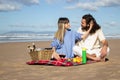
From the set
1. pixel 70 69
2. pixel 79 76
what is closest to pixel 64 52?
pixel 70 69

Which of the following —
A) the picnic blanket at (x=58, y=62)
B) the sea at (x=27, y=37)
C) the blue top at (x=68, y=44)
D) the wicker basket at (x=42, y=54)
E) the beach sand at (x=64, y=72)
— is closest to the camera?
the beach sand at (x=64, y=72)

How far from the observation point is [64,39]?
10078mm

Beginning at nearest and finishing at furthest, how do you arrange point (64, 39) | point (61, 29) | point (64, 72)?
point (64, 72), point (61, 29), point (64, 39)

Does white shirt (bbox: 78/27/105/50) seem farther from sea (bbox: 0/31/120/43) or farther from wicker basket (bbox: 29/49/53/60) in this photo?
sea (bbox: 0/31/120/43)

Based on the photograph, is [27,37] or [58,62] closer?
[58,62]

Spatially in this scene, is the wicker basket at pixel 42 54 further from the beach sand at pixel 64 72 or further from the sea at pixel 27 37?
the sea at pixel 27 37

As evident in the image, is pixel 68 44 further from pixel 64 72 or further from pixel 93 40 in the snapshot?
pixel 64 72

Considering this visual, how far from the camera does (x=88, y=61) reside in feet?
32.4

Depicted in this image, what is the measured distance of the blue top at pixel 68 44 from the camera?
9.98 metres

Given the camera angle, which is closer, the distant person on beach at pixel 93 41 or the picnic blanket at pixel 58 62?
the picnic blanket at pixel 58 62

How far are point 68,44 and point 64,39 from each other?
0.19m

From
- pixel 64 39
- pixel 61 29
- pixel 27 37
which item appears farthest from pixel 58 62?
pixel 27 37

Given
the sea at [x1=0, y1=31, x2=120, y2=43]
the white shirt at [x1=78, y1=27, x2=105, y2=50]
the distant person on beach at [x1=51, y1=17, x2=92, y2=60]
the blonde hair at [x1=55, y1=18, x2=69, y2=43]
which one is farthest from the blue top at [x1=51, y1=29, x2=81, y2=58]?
the sea at [x1=0, y1=31, x2=120, y2=43]

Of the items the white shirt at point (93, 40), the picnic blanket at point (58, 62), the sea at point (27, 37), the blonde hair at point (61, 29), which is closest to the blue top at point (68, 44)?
the blonde hair at point (61, 29)
